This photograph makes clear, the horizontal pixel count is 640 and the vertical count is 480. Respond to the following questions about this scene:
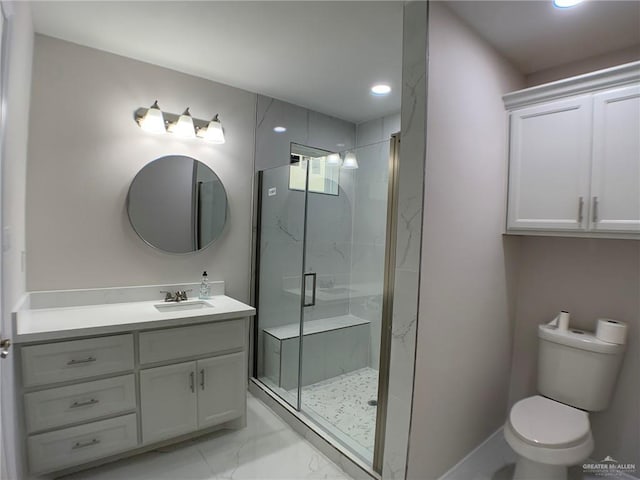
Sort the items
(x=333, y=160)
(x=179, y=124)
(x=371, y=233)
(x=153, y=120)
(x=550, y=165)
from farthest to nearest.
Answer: (x=333, y=160) → (x=371, y=233) → (x=179, y=124) → (x=153, y=120) → (x=550, y=165)

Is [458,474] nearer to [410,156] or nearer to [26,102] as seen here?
[410,156]

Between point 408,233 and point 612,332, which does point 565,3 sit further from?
point 612,332

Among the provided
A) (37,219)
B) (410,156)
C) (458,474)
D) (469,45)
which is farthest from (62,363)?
(469,45)

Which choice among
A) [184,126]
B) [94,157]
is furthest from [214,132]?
[94,157]

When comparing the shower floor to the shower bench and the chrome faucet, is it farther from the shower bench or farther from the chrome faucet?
the chrome faucet

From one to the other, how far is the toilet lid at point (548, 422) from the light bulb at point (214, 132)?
8.43 ft

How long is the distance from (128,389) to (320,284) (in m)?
1.48

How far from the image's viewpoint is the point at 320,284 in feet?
9.25

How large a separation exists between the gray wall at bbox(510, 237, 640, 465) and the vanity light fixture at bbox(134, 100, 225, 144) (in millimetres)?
2334

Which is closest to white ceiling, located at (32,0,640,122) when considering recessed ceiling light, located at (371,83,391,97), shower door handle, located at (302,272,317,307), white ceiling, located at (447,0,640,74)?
white ceiling, located at (447,0,640,74)

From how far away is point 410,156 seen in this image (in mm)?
1579

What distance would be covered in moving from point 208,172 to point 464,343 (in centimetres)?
212

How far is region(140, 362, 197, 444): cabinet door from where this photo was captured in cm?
195

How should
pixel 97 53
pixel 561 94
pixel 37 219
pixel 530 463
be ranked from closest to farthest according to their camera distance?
pixel 530 463
pixel 561 94
pixel 37 219
pixel 97 53
